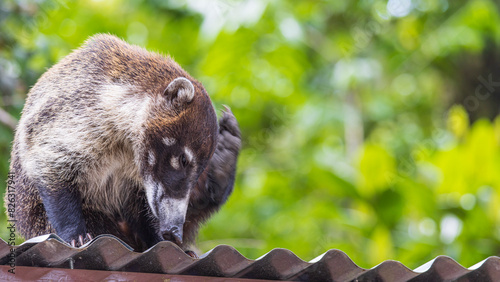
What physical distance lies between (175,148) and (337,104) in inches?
193

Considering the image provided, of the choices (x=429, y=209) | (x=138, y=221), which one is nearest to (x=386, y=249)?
(x=429, y=209)

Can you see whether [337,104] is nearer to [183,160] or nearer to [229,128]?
[229,128]

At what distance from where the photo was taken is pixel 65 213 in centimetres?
276

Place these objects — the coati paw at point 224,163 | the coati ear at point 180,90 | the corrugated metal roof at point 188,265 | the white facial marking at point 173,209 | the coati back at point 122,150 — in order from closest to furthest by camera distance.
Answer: the corrugated metal roof at point 188,265 → the white facial marking at point 173,209 → the coati back at point 122,150 → the coati ear at point 180,90 → the coati paw at point 224,163

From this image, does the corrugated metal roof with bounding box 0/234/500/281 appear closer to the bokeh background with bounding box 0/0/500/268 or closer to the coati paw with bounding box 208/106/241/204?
the coati paw with bounding box 208/106/241/204

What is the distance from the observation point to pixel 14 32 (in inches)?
202

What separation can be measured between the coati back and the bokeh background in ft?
4.78

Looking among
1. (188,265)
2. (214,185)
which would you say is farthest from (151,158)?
(188,265)

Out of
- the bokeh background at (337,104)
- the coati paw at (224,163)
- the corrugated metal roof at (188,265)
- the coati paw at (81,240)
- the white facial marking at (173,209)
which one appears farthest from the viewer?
the bokeh background at (337,104)

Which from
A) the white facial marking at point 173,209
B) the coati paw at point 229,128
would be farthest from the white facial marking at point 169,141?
the coati paw at point 229,128

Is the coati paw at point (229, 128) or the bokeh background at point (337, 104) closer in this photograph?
the coati paw at point (229, 128)

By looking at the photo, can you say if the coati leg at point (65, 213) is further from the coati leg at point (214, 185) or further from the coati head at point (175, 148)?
the coati leg at point (214, 185)

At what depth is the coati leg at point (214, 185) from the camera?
10.9ft

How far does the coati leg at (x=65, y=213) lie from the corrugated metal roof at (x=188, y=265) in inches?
24.1
